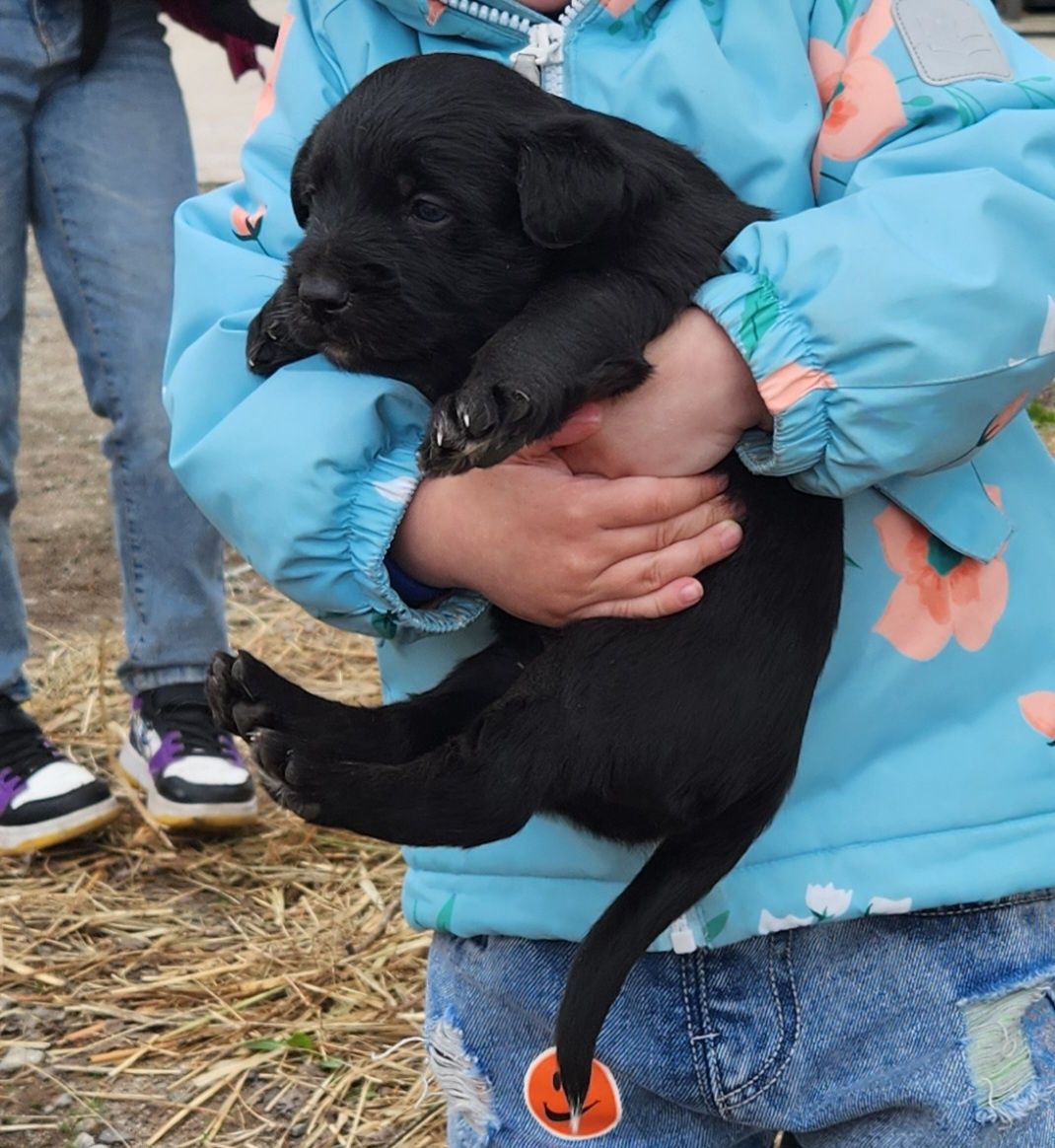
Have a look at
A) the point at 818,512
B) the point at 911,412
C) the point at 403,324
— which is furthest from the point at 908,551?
the point at 403,324

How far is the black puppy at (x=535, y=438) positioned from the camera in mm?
1682

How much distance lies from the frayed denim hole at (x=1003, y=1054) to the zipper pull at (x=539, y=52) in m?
1.12

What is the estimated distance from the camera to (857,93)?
181 centimetres

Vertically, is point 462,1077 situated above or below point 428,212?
below

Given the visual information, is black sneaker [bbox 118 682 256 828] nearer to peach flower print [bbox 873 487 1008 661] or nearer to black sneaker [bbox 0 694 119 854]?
black sneaker [bbox 0 694 119 854]

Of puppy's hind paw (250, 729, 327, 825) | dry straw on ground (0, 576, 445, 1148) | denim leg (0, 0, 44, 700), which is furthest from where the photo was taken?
denim leg (0, 0, 44, 700)

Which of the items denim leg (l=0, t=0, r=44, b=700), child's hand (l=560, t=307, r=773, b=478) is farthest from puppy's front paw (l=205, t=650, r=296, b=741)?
denim leg (l=0, t=0, r=44, b=700)

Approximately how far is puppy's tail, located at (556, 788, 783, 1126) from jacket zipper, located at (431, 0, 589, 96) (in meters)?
0.81

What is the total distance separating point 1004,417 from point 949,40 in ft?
1.32

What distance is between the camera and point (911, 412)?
1.62 metres

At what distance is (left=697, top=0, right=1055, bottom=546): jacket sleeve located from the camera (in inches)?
63.2

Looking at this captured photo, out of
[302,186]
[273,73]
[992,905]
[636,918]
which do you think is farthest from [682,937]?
[273,73]

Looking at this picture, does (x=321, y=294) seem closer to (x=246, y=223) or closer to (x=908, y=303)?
(x=246, y=223)

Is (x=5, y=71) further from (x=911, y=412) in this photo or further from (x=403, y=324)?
(x=911, y=412)
